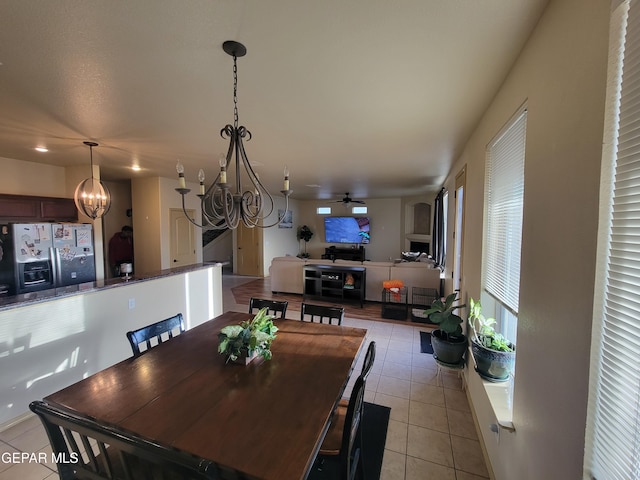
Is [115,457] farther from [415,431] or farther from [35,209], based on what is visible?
[35,209]

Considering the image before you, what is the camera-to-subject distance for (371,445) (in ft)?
6.61

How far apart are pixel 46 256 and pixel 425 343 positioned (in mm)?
5325

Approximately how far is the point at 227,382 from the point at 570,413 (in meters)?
1.47

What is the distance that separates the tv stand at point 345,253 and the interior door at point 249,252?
2450 mm

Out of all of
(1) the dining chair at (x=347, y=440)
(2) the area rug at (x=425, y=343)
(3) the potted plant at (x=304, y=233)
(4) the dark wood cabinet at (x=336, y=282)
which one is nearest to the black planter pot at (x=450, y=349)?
(2) the area rug at (x=425, y=343)

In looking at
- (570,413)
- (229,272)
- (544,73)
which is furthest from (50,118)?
(229,272)

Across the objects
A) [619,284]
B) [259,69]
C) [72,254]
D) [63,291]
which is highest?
[259,69]

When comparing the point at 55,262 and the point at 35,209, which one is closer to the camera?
the point at 55,262

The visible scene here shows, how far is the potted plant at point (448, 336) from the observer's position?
2.45 metres

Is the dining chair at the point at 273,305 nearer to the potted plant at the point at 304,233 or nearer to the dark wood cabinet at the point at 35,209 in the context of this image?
the dark wood cabinet at the point at 35,209

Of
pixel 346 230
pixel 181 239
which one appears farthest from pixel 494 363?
pixel 346 230

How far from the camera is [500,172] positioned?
1933mm

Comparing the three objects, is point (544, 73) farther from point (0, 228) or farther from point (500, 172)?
point (0, 228)

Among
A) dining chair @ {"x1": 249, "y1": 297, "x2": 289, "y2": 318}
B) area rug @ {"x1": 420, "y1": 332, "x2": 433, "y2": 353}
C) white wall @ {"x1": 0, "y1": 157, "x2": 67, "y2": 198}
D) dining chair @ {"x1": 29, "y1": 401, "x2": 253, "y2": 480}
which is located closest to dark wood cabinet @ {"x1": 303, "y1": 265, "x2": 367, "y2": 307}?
area rug @ {"x1": 420, "y1": 332, "x2": 433, "y2": 353}
